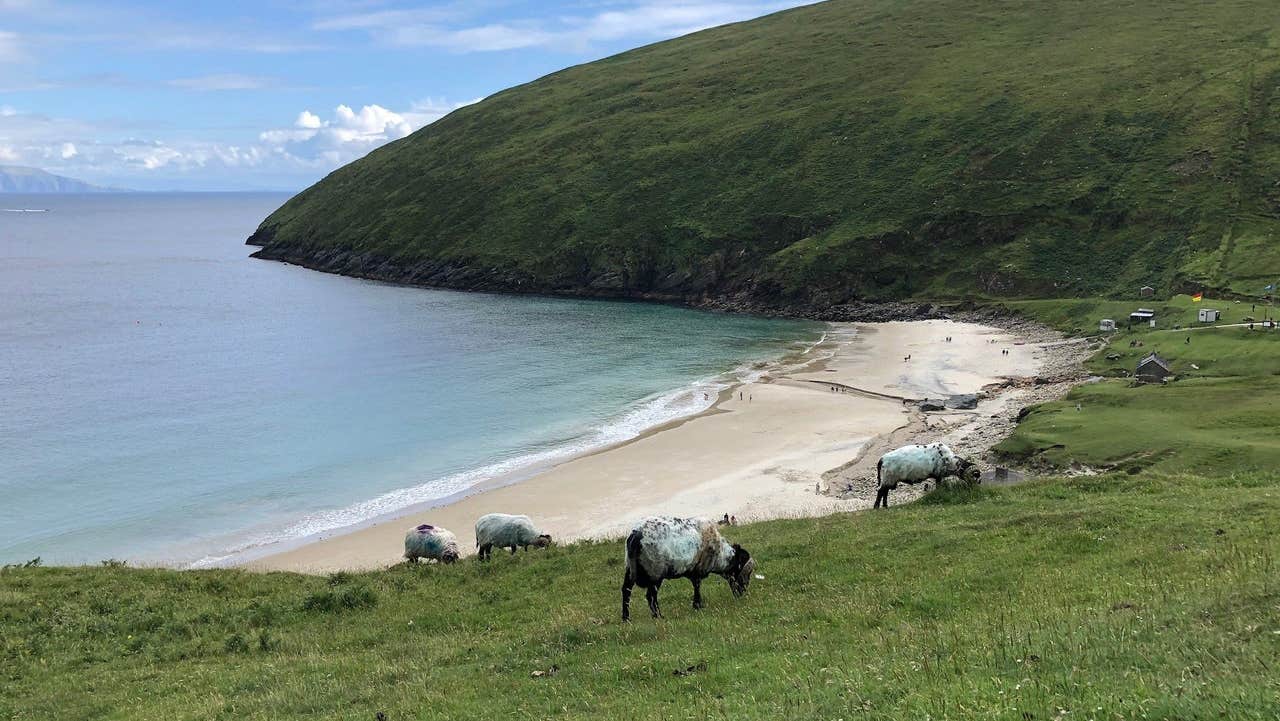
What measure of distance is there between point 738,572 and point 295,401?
220ft

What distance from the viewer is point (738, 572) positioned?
65.3 ft

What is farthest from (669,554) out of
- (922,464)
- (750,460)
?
(750,460)

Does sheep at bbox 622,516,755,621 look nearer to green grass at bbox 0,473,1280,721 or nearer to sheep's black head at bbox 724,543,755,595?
sheep's black head at bbox 724,543,755,595

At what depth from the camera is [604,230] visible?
155 meters

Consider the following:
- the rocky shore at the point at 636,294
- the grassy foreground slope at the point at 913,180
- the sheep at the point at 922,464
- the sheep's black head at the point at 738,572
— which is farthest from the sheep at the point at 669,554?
the grassy foreground slope at the point at 913,180

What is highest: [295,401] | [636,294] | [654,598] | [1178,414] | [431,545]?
[636,294]

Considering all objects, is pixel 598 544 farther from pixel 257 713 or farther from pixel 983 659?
pixel 983 659

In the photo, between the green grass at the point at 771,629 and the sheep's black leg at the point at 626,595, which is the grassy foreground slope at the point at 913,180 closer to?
the green grass at the point at 771,629

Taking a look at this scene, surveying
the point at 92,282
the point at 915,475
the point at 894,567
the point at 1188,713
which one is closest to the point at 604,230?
the point at 92,282

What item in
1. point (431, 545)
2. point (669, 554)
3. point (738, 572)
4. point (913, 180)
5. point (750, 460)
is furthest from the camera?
point (913, 180)

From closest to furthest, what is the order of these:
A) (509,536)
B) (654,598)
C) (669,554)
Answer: (669,554) → (654,598) → (509,536)

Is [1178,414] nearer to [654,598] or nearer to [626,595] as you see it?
[654,598]

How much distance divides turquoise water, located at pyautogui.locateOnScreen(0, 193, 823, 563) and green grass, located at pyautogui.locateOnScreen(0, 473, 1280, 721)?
75.6 feet

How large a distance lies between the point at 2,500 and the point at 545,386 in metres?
43.5
